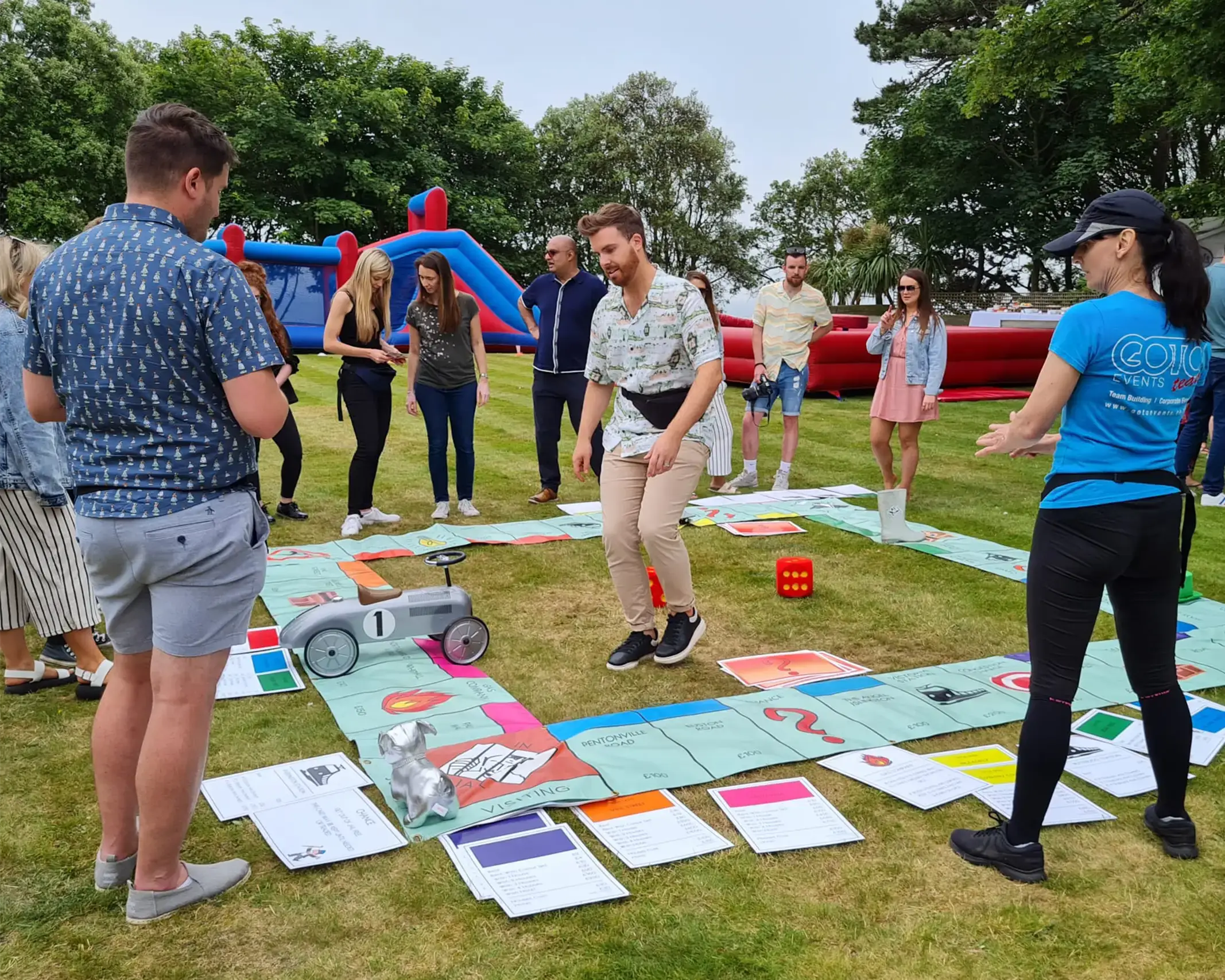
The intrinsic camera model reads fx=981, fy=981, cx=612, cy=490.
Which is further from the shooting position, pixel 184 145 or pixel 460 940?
pixel 460 940

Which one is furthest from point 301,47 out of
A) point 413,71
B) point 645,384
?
point 645,384

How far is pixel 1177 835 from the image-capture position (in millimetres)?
2857

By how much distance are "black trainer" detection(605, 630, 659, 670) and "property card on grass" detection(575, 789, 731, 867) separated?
46.1 inches

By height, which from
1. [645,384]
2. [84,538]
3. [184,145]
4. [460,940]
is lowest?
[460,940]

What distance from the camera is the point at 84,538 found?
2262mm

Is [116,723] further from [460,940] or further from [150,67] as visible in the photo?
[150,67]

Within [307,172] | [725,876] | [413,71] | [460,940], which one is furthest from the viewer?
[413,71]

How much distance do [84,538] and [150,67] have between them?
→ 40802 mm

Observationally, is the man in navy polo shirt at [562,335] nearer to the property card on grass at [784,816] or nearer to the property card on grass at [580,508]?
the property card on grass at [580,508]

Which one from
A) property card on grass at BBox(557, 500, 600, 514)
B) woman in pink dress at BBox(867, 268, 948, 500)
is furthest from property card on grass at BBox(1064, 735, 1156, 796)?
property card on grass at BBox(557, 500, 600, 514)

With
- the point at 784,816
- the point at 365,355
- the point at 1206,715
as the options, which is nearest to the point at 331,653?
the point at 784,816

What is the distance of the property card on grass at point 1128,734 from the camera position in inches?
137

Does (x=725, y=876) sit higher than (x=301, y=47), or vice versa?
(x=301, y=47)

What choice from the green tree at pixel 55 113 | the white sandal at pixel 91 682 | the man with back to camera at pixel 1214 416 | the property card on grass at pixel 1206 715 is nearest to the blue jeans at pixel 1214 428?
the man with back to camera at pixel 1214 416
